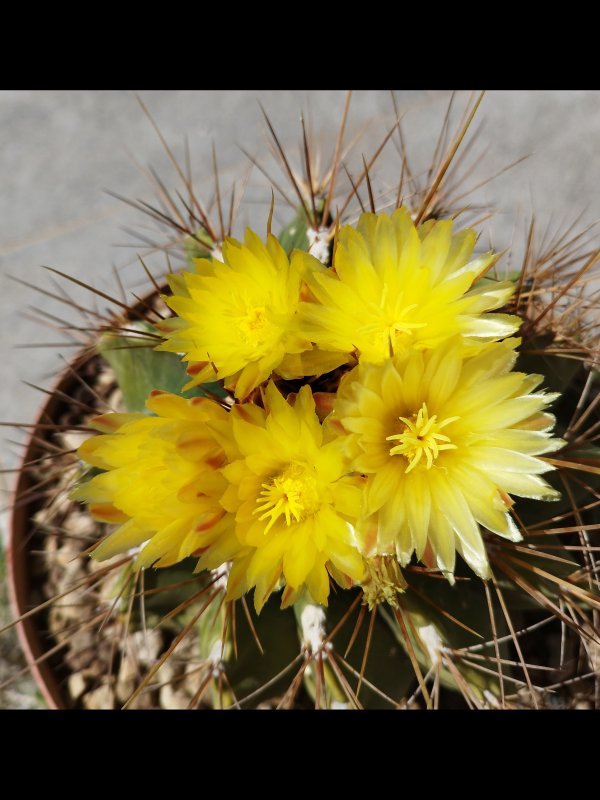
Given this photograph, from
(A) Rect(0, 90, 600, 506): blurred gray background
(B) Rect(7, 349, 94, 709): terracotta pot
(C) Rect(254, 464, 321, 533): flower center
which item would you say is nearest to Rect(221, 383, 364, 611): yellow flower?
(C) Rect(254, 464, 321, 533): flower center

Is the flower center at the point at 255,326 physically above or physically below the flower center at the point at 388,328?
above

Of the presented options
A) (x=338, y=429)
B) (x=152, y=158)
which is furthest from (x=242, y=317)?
(x=152, y=158)

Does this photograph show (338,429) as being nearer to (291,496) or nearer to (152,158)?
(291,496)

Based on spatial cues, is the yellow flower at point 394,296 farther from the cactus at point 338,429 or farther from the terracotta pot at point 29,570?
the terracotta pot at point 29,570

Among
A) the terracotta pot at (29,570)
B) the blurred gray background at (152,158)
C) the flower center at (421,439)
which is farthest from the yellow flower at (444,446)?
the blurred gray background at (152,158)

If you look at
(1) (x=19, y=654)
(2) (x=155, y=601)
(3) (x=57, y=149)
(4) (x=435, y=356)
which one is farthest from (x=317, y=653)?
(3) (x=57, y=149)

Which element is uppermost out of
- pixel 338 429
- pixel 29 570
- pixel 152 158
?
pixel 152 158
